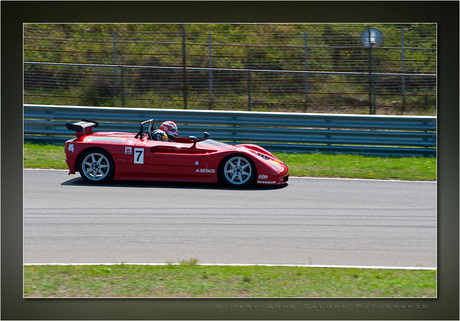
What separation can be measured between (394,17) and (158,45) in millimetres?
12695

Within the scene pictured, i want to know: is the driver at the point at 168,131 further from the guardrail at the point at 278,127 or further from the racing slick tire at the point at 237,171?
the guardrail at the point at 278,127

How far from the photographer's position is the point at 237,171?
400 inches

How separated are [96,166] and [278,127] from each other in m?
3.73

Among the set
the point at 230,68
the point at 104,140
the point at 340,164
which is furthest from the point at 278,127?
the point at 230,68

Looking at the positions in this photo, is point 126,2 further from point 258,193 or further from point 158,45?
point 158,45

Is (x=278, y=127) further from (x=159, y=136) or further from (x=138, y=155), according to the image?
(x=138, y=155)

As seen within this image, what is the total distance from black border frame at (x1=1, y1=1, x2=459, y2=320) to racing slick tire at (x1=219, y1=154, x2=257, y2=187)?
5813mm

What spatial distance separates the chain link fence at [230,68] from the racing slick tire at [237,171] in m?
5.65

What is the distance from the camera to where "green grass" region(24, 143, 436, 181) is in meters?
11.4

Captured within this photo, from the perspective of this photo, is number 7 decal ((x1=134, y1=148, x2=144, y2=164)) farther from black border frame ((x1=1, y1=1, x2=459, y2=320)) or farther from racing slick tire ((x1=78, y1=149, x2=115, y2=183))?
black border frame ((x1=1, y1=1, x2=459, y2=320))

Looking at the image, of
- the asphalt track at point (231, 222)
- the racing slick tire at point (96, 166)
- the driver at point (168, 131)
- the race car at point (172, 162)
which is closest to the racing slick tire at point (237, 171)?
the race car at point (172, 162)

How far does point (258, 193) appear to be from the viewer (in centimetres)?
984

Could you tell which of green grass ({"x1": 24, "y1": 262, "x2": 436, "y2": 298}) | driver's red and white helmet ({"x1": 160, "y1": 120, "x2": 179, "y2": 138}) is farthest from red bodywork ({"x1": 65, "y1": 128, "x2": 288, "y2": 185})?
green grass ({"x1": 24, "y1": 262, "x2": 436, "y2": 298})

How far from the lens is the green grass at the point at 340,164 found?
11422 millimetres
